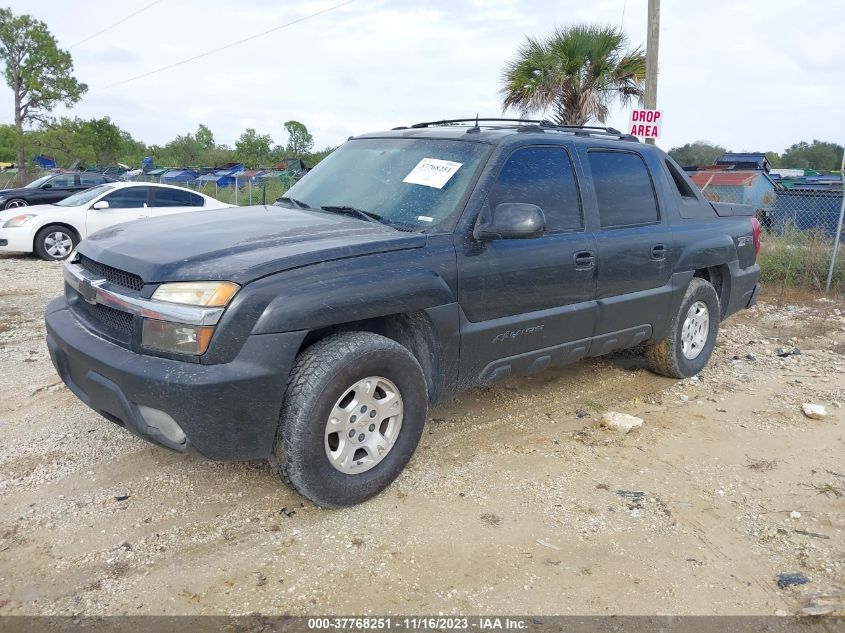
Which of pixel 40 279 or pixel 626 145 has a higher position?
pixel 626 145

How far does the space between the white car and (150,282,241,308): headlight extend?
8393 mm

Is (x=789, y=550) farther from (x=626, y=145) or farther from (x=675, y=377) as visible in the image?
(x=626, y=145)

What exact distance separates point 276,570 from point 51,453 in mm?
1755

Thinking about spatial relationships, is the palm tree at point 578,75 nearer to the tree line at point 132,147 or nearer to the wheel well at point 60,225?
the wheel well at point 60,225

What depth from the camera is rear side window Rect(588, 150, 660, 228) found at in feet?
14.8

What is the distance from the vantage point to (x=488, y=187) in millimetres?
3781

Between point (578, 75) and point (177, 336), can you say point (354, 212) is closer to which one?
point (177, 336)

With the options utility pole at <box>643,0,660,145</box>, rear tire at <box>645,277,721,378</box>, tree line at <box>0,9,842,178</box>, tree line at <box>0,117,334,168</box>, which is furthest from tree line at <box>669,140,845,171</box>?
rear tire at <box>645,277,721,378</box>

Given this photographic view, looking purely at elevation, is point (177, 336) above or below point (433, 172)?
below

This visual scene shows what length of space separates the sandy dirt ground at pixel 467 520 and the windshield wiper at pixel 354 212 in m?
1.38

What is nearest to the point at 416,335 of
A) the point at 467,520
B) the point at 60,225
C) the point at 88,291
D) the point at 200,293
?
the point at 467,520

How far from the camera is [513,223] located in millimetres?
3535

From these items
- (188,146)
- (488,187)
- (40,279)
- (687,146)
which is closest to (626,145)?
(488,187)

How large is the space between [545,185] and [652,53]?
8.91m
